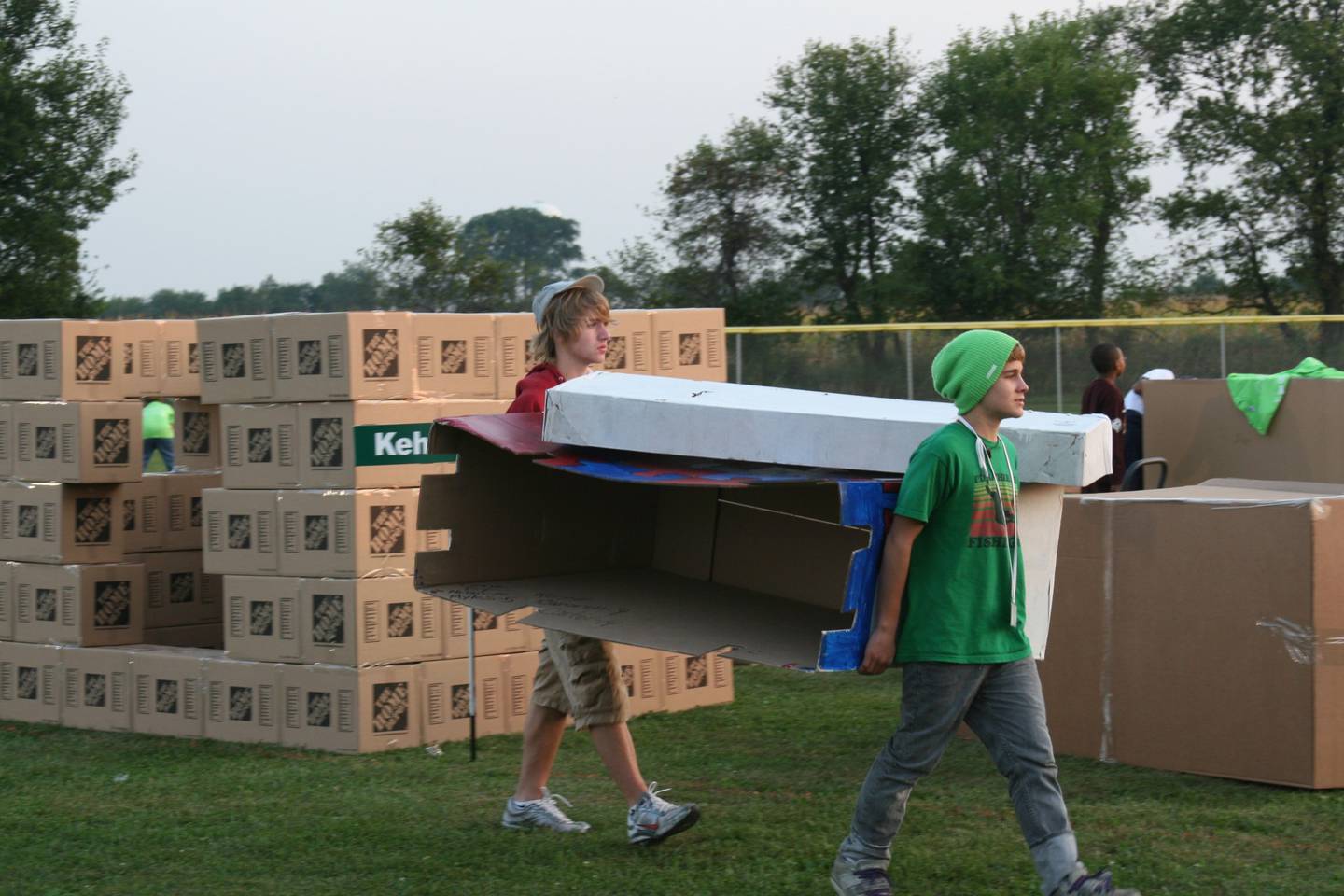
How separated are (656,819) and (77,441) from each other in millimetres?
4037

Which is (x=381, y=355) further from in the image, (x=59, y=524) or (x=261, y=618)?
(x=59, y=524)

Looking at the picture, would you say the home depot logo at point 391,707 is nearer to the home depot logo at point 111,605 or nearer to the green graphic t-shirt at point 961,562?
the home depot logo at point 111,605

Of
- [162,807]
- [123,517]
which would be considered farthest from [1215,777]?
[123,517]

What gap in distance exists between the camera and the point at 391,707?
270 inches

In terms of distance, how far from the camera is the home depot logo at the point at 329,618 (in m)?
6.80

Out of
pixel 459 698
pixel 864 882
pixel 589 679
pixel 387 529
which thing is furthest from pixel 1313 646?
pixel 387 529

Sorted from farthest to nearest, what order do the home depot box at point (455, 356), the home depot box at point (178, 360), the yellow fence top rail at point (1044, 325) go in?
the yellow fence top rail at point (1044, 325) < the home depot box at point (178, 360) < the home depot box at point (455, 356)

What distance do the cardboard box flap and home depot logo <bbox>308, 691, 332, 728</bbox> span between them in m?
3.05

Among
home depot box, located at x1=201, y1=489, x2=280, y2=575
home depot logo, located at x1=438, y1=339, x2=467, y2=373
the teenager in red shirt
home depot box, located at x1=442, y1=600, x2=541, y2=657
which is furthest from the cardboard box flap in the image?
home depot box, located at x1=201, y1=489, x2=280, y2=575

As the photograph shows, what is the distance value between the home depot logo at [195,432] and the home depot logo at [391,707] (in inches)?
95.7

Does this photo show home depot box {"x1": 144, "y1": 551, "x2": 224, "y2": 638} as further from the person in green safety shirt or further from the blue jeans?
the person in green safety shirt

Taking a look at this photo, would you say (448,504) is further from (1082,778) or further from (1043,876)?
(1082,778)

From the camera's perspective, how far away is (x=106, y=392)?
7723mm

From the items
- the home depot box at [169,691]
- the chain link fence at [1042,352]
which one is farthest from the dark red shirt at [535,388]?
the chain link fence at [1042,352]
